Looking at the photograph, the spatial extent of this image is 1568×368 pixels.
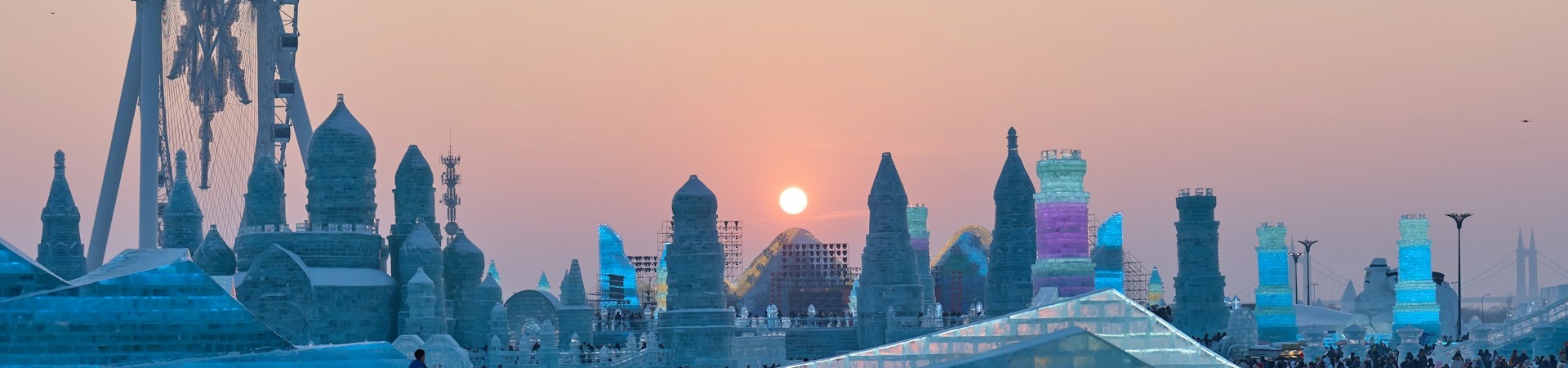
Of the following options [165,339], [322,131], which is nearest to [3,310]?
[165,339]

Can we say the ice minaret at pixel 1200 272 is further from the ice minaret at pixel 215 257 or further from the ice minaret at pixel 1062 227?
the ice minaret at pixel 215 257

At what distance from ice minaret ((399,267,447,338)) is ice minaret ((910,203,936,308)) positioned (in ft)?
98.8

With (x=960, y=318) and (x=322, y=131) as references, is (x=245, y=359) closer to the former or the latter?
(x=322, y=131)

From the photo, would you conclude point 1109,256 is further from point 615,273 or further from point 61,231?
point 61,231

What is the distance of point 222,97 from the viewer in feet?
357

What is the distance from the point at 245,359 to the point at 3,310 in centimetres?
518

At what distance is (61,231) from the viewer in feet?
291

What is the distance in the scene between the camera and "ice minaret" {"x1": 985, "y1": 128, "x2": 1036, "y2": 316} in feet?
307

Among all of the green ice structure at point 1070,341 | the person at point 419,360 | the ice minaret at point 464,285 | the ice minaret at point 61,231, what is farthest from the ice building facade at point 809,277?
the person at point 419,360

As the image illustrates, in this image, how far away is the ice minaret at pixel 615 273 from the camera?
122m

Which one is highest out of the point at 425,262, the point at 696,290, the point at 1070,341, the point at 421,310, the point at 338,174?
the point at 338,174

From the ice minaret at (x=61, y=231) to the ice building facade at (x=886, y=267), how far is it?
35897 millimetres

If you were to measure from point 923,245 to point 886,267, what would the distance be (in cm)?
2568

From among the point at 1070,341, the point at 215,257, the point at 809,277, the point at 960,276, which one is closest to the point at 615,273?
the point at 809,277
